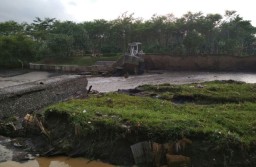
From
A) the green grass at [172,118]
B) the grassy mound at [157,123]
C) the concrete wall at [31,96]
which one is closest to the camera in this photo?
the grassy mound at [157,123]

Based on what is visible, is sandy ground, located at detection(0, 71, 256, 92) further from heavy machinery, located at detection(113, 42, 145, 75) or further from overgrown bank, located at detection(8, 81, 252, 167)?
overgrown bank, located at detection(8, 81, 252, 167)

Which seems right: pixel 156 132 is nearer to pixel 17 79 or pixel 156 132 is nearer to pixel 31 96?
pixel 31 96

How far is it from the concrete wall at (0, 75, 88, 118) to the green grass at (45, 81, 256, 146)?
126 inches

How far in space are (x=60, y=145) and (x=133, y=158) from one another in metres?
2.48

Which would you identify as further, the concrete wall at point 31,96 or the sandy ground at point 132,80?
the sandy ground at point 132,80

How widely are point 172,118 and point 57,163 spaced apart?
3.45 m

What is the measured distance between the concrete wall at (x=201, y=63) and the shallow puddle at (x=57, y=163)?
31611 millimetres

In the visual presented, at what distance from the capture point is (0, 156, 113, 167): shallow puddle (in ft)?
28.7

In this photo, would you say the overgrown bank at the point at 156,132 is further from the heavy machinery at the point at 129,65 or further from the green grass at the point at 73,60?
the green grass at the point at 73,60

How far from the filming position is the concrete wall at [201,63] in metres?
39.3

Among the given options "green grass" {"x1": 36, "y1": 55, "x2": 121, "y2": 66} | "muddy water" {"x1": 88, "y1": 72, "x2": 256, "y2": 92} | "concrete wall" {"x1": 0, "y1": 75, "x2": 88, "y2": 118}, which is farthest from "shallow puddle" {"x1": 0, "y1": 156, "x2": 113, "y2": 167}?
"green grass" {"x1": 36, "y1": 55, "x2": 121, "y2": 66}

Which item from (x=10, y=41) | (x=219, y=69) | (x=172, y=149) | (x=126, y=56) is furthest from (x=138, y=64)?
(x=172, y=149)

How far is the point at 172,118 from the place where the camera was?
9.25 m

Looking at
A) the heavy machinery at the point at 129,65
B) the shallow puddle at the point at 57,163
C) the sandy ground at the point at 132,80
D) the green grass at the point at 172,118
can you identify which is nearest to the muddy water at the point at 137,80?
the sandy ground at the point at 132,80
